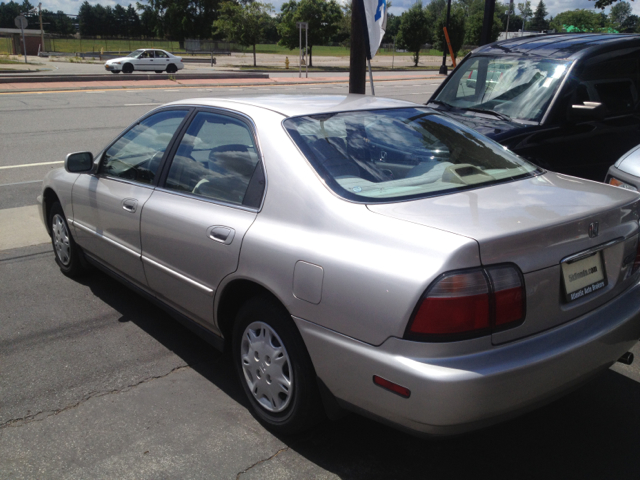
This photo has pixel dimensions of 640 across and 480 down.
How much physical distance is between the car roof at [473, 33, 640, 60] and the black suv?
0.03ft

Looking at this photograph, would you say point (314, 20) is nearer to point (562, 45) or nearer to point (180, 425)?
point (562, 45)

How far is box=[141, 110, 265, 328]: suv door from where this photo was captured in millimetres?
3066

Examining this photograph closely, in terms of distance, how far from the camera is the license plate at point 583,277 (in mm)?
2504

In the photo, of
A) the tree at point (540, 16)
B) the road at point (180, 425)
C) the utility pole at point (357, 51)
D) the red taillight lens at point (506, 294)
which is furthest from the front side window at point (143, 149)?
the tree at point (540, 16)

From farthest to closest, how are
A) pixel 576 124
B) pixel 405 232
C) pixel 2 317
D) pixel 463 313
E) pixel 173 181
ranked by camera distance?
pixel 576 124 → pixel 2 317 → pixel 173 181 → pixel 405 232 → pixel 463 313

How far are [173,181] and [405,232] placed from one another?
1804 millimetres

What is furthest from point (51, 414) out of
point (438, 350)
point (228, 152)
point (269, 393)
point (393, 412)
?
point (438, 350)

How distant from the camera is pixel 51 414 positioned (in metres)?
3.19

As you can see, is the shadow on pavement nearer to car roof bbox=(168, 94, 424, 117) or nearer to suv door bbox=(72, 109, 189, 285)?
suv door bbox=(72, 109, 189, 285)

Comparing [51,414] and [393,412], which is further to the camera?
[51,414]

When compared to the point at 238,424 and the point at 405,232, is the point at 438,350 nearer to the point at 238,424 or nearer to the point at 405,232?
the point at 405,232

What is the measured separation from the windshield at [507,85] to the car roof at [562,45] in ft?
0.42

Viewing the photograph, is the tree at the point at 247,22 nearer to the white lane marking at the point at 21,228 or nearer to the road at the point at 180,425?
the white lane marking at the point at 21,228

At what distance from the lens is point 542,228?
2396 mm
